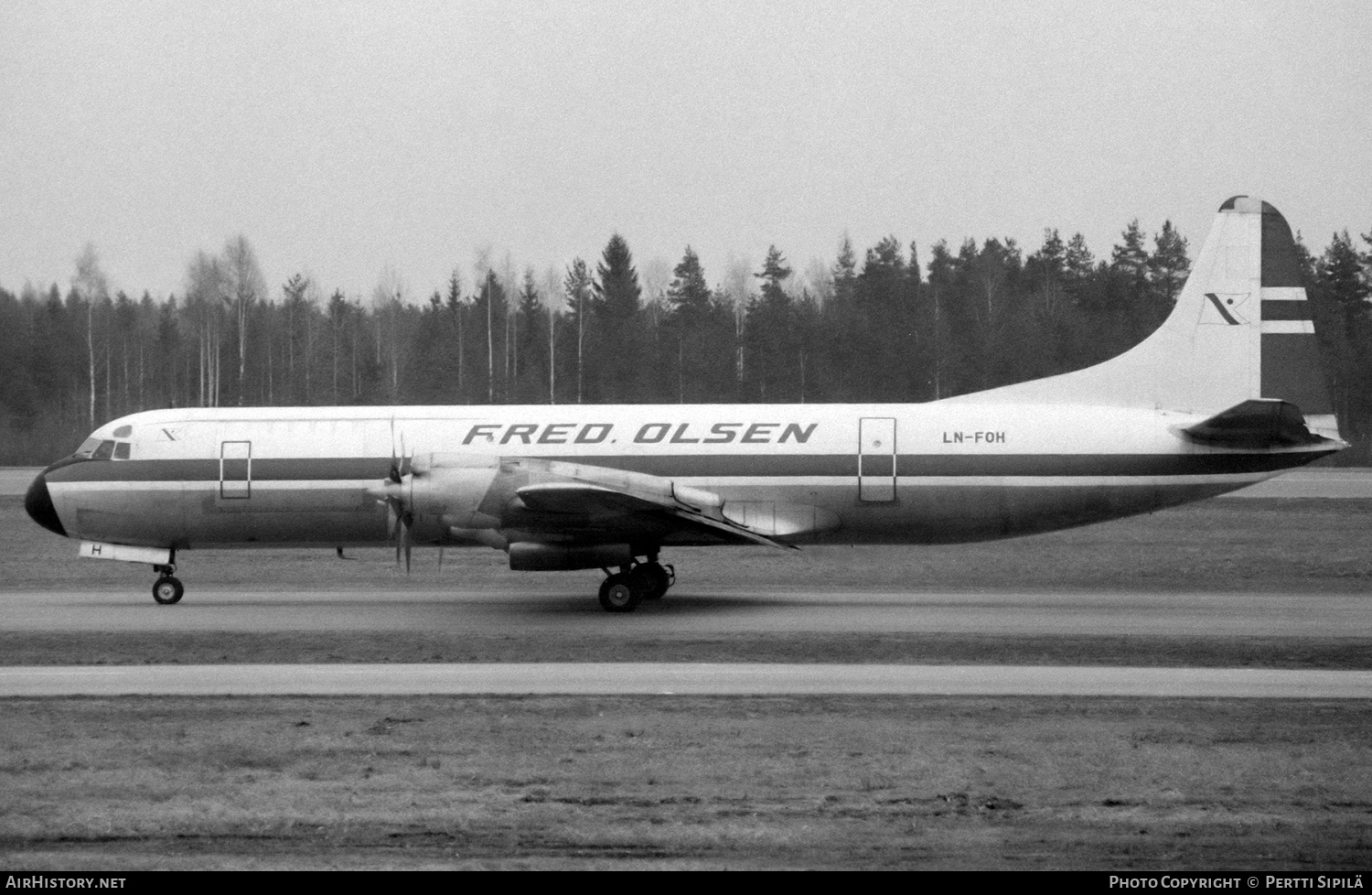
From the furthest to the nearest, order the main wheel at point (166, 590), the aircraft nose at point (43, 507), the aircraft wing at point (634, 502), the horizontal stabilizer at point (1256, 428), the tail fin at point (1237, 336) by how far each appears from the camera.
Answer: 1. the aircraft nose at point (43, 507)
2. the main wheel at point (166, 590)
3. the tail fin at point (1237, 336)
4. the horizontal stabilizer at point (1256, 428)
5. the aircraft wing at point (634, 502)

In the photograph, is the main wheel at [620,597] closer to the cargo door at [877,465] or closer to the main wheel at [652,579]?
the main wheel at [652,579]

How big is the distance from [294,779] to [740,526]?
11413mm

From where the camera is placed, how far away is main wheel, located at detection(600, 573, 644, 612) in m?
21.5

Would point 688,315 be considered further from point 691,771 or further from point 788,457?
point 691,771

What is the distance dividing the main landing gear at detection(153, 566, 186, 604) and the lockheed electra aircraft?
3 cm

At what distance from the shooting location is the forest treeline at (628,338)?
49656mm

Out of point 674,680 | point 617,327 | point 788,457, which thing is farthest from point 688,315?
point 674,680

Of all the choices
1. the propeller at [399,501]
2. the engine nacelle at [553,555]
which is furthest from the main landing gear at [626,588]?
the propeller at [399,501]

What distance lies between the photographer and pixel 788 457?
72.4ft

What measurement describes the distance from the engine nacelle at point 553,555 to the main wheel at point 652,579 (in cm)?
67

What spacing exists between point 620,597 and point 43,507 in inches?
409

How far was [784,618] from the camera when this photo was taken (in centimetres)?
2053

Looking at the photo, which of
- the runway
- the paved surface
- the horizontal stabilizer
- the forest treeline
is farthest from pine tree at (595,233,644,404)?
the runway

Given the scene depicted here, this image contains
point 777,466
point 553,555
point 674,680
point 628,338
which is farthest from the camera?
point 628,338
